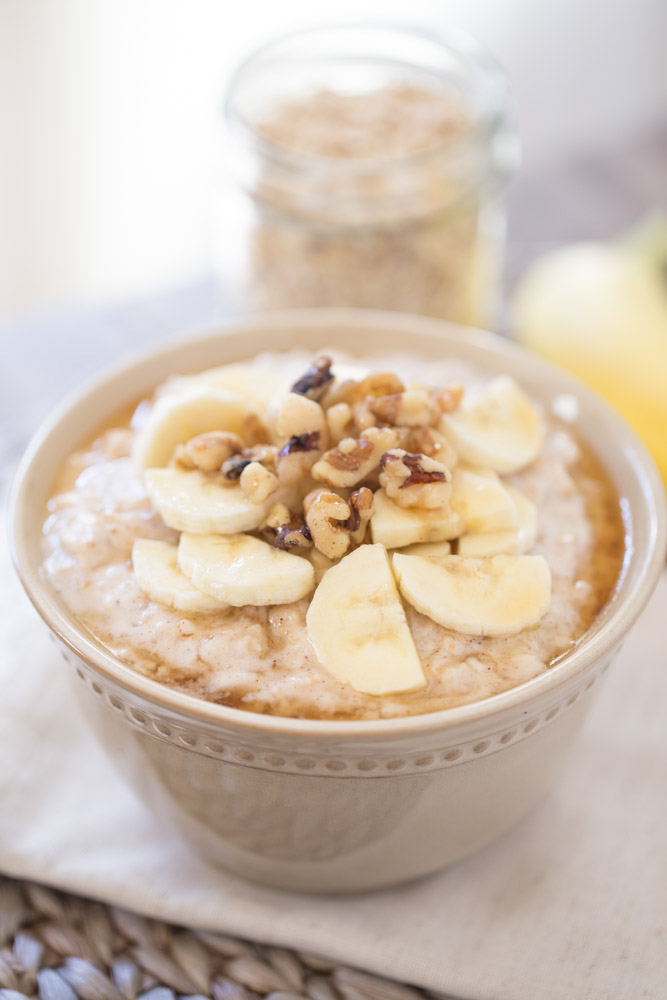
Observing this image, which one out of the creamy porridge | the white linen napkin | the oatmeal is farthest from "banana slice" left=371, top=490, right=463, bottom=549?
the oatmeal

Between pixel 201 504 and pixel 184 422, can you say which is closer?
pixel 201 504

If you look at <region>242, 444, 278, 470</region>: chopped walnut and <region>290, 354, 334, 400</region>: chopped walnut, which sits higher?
<region>290, 354, 334, 400</region>: chopped walnut

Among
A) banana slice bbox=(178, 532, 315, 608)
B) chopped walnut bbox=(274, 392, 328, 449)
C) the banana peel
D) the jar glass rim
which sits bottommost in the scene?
the banana peel

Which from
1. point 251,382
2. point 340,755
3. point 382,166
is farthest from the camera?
point 382,166

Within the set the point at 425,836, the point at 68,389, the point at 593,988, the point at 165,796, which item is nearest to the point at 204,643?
the point at 165,796

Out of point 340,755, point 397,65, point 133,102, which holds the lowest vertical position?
point 133,102

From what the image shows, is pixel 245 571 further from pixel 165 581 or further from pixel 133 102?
pixel 133 102

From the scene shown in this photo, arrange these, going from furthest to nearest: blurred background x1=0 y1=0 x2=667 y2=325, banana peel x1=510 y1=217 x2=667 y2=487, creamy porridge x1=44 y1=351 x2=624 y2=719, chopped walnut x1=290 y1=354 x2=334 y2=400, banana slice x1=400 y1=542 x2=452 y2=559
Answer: blurred background x1=0 y1=0 x2=667 y2=325 → banana peel x1=510 y1=217 x2=667 y2=487 → chopped walnut x1=290 y1=354 x2=334 y2=400 → banana slice x1=400 y1=542 x2=452 y2=559 → creamy porridge x1=44 y1=351 x2=624 y2=719

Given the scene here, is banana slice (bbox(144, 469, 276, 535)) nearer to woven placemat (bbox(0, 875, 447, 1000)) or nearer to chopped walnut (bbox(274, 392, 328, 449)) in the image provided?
chopped walnut (bbox(274, 392, 328, 449))

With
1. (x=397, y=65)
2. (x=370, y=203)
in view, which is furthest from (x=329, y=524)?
(x=397, y=65)
